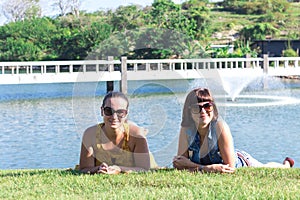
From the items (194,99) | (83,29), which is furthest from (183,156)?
(83,29)

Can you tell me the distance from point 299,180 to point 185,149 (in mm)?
892

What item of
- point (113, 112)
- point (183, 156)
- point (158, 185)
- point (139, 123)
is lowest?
point (139, 123)

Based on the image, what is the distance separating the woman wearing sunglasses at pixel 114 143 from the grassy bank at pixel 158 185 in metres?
0.13

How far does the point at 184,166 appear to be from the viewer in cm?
482

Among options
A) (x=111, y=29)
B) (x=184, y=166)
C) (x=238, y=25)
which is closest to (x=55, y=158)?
(x=184, y=166)

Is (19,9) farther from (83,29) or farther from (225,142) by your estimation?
(225,142)

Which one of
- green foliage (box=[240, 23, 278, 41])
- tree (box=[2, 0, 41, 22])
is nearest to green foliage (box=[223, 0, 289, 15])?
green foliage (box=[240, 23, 278, 41])

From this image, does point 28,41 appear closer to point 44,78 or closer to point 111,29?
point 111,29

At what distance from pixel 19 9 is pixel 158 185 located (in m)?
63.3

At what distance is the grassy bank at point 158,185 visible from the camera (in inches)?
154

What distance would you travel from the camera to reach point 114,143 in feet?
15.3

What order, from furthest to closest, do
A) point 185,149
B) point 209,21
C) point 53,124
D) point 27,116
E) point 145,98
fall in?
point 209,21, point 145,98, point 27,116, point 53,124, point 185,149

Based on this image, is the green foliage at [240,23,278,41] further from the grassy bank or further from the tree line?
the grassy bank

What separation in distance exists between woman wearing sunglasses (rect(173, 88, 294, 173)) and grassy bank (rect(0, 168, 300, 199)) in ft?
0.41
